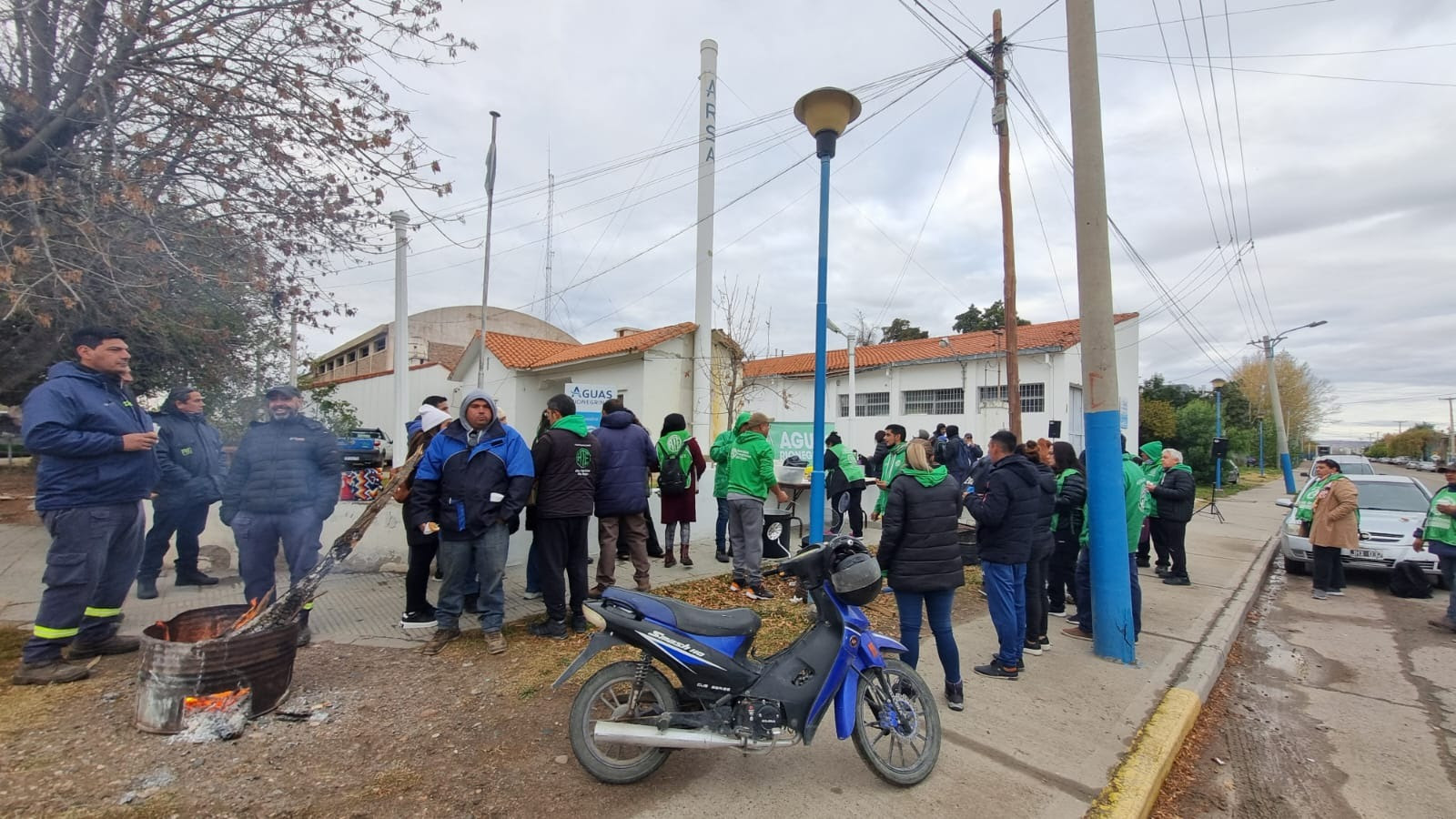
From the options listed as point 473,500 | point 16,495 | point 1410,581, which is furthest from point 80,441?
point 1410,581

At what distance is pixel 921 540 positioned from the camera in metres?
3.82

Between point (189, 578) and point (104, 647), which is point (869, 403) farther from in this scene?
point (104, 647)

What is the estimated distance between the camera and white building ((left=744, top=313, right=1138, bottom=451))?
22922mm

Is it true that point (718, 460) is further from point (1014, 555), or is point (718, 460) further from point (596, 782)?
point (596, 782)

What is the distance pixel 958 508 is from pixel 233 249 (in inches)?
243

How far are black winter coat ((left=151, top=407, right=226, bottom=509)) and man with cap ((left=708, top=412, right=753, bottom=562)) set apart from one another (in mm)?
4394

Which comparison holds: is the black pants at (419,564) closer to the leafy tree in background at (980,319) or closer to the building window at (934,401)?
the building window at (934,401)

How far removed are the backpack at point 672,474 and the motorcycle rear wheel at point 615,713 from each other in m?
3.98

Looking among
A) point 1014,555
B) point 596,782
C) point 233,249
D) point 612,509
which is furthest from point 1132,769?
point 233,249

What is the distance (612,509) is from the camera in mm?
5484

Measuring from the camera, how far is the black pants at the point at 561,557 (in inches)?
188

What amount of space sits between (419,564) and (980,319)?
4289cm

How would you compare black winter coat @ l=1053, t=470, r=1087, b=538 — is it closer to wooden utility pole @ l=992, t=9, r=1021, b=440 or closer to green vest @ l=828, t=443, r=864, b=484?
green vest @ l=828, t=443, r=864, b=484

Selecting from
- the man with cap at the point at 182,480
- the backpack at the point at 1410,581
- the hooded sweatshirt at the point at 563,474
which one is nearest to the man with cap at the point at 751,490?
the hooded sweatshirt at the point at 563,474
